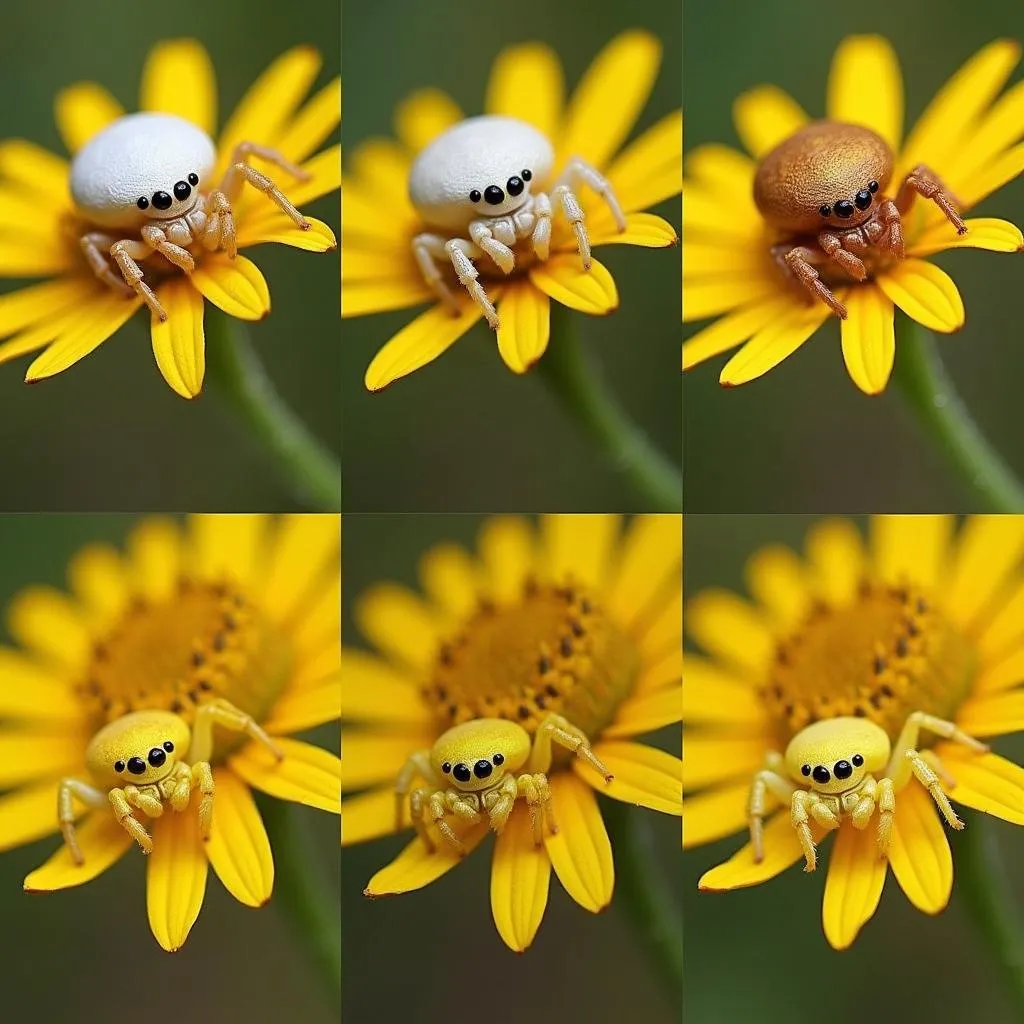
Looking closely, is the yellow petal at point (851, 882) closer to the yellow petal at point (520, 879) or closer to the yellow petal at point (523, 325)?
the yellow petal at point (520, 879)

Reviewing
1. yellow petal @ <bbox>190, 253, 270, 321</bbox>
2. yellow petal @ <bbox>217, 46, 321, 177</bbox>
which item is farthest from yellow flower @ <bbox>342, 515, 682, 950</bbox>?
yellow petal @ <bbox>217, 46, 321, 177</bbox>

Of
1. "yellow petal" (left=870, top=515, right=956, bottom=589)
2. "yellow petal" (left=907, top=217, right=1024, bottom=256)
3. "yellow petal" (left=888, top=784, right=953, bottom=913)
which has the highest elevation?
"yellow petal" (left=907, top=217, right=1024, bottom=256)

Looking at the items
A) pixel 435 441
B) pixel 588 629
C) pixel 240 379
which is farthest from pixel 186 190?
pixel 588 629

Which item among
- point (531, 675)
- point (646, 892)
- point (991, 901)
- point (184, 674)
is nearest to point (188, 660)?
point (184, 674)

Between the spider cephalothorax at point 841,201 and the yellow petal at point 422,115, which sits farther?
the yellow petal at point 422,115

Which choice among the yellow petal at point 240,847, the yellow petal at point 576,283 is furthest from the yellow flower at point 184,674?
the yellow petal at point 576,283

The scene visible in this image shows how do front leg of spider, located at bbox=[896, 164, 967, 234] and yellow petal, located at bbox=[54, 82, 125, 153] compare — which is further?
yellow petal, located at bbox=[54, 82, 125, 153]

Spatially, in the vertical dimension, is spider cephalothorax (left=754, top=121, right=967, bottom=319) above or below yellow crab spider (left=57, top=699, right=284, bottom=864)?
above

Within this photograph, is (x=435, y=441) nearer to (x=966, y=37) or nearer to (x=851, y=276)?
(x=851, y=276)

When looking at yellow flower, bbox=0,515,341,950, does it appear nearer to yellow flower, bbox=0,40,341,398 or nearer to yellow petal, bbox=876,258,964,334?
yellow flower, bbox=0,40,341,398
